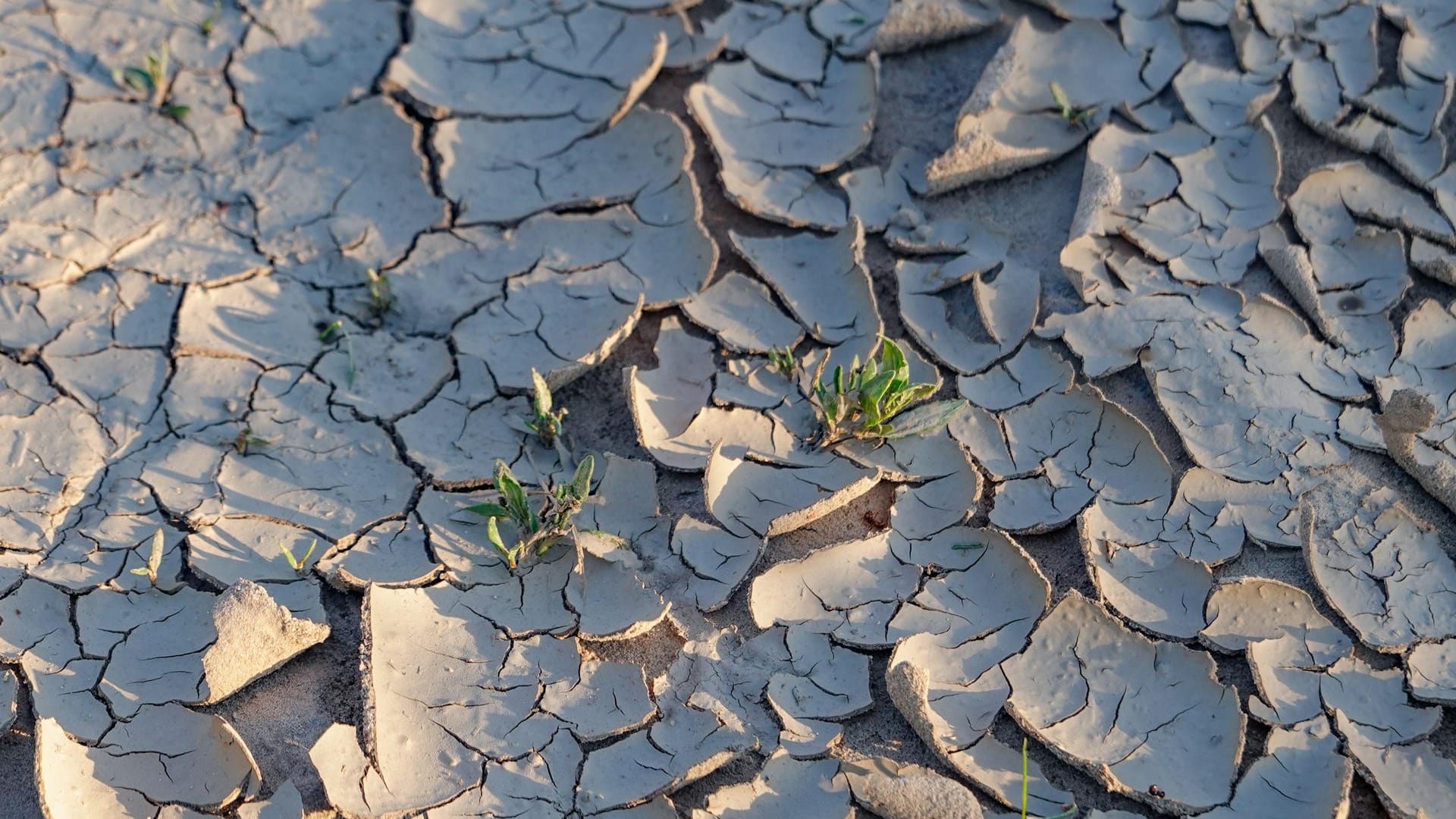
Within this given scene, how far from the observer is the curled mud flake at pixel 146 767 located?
7.27ft

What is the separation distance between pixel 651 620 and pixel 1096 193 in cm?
159

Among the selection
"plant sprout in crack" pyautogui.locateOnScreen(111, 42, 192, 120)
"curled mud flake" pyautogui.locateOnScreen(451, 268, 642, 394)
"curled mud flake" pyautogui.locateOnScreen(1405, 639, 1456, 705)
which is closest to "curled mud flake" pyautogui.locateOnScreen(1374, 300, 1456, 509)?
"curled mud flake" pyautogui.locateOnScreen(1405, 639, 1456, 705)

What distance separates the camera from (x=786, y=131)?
329 centimetres

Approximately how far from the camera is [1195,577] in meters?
2.47

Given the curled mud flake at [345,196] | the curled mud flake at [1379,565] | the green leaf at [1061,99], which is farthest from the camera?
the green leaf at [1061,99]

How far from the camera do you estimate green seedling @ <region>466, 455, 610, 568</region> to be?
2.51 m

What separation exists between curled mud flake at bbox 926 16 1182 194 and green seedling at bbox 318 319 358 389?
1.52 metres

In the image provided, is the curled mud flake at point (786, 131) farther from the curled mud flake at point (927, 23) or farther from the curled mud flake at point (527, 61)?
the curled mud flake at point (527, 61)

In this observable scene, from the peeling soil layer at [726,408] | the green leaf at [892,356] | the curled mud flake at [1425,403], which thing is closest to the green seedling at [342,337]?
the peeling soil layer at [726,408]

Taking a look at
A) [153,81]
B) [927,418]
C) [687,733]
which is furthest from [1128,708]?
[153,81]

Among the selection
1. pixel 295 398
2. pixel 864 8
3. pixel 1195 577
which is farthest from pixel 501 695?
pixel 864 8

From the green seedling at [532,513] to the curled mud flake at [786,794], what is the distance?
2.11ft

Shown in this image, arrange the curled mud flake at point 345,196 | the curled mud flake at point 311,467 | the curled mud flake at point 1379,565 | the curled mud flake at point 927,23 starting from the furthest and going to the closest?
the curled mud flake at point 927,23 < the curled mud flake at point 345,196 < the curled mud flake at point 311,467 < the curled mud flake at point 1379,565

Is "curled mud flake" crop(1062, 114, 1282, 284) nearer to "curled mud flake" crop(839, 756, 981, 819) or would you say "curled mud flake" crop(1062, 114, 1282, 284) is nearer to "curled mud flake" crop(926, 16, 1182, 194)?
"curled mud flake" crop(926, 16, 1182, 194)
